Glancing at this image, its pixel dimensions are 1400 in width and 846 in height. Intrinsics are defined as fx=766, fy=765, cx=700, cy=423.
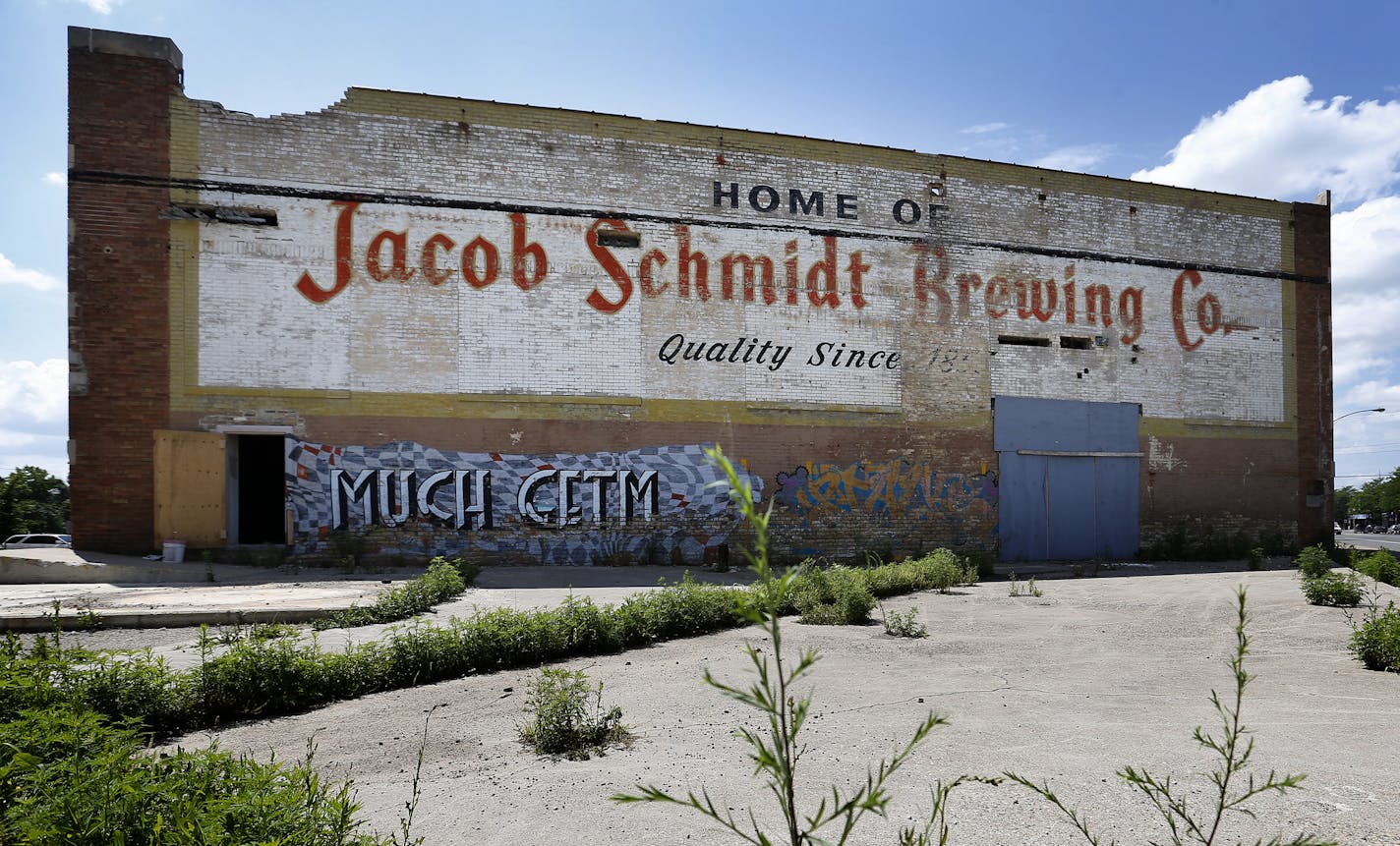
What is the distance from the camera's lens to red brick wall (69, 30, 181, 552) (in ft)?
44.9

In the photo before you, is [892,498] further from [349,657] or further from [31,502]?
[31,502]

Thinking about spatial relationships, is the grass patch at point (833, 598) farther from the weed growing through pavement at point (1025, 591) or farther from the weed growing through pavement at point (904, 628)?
the weed growing through pavement at point (1025, 591)

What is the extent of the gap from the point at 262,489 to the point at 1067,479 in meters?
18.3

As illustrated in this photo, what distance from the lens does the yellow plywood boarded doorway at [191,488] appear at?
13758 mm

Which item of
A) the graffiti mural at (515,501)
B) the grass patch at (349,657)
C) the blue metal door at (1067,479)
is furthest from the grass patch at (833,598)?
the blue metal door at (1067,479)

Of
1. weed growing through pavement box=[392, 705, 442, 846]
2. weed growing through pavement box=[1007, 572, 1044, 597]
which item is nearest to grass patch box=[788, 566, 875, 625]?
weed growing through pavement box=[1007, 572, 1044, 597]

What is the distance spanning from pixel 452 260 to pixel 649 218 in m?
4.14

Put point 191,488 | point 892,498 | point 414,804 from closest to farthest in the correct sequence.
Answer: point 414,804, point 191,488, point 892,498

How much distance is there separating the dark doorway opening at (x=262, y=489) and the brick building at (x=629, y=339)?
0.23 ft

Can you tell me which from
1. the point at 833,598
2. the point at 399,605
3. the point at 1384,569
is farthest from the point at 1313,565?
the point at 399,605

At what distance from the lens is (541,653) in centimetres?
714

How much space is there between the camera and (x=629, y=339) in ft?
52.1

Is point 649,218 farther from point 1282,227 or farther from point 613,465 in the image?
point 1282,227

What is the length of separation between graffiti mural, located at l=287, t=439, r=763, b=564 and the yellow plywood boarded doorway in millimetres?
1230
